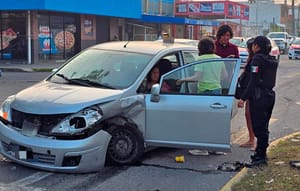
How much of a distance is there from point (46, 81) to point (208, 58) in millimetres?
2308

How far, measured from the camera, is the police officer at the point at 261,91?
6441mm

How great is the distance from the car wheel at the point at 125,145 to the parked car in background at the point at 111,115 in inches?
0.5

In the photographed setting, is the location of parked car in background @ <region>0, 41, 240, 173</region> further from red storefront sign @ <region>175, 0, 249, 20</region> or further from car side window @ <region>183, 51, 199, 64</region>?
red storefront sign @ <region>175, 0, 249, 20</region>

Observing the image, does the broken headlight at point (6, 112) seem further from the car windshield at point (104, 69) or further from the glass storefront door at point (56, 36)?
the glass storefront door at point (56, 36)

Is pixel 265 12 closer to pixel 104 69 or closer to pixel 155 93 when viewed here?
pixel 104 69

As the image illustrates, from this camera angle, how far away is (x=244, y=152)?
7590 mm

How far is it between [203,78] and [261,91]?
0.79 meters

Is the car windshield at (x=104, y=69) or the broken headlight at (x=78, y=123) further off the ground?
the car windshield at (x=104, y=69)

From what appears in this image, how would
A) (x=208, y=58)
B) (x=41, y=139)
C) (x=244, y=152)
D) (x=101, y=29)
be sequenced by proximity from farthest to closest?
(x=101, y=29)
(x=244, y=152)
(x=208, y=58)
(x=41, y=139)

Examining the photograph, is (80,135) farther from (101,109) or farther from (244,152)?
(244,152)

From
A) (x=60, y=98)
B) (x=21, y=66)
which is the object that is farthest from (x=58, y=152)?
(x=21, y=66)

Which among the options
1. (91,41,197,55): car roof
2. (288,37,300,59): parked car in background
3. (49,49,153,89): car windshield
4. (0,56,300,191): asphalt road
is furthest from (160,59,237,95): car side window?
(288,37,300,59): parked car in background

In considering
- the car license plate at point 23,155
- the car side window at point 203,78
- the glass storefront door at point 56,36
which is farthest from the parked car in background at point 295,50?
the car license plate at point 23,155

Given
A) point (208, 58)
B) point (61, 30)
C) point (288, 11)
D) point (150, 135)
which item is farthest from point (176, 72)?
point (288, 11)
